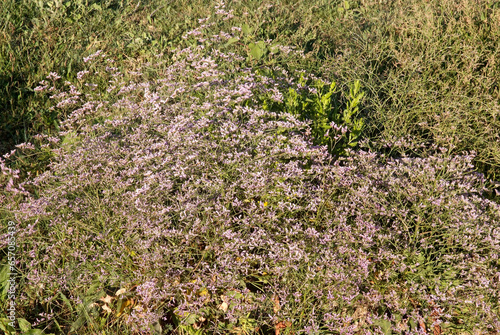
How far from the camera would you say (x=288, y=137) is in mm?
3359

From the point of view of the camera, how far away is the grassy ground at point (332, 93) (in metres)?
2.75

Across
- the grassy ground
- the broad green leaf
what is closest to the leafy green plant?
the grassy ground

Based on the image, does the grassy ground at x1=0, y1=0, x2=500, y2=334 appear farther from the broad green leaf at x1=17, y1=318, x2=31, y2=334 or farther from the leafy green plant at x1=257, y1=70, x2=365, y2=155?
the broad green leaf at x1=17, y1=318, x2=31, y2=334

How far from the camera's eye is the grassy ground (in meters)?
2.75

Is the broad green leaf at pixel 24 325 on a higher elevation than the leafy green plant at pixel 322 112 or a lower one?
lower

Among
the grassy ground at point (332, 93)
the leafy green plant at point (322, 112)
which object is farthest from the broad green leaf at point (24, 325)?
the leafy green plant at point (322, 112)

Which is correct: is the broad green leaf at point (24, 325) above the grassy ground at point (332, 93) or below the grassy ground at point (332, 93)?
below

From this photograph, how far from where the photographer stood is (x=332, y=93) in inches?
146

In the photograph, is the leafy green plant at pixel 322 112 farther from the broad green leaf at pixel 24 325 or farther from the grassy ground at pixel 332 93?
the broad green leaf at pixel 24 325

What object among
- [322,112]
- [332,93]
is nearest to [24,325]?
[322,112]

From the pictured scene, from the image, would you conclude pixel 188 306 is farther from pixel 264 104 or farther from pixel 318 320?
pixel 264 104

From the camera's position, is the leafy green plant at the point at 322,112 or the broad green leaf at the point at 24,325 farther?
the leafy green plant at the point at 322,112

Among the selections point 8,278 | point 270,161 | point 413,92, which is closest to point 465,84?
point 413,92

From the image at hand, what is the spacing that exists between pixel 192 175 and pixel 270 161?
22.4 inches
